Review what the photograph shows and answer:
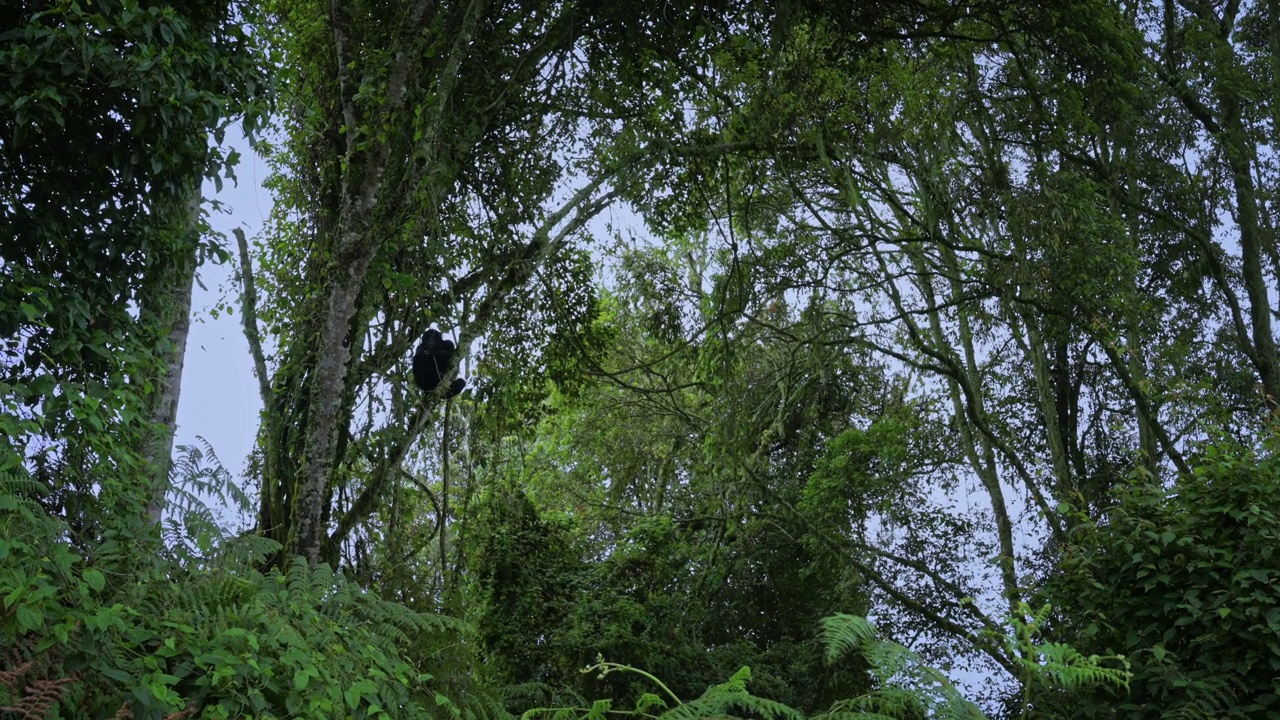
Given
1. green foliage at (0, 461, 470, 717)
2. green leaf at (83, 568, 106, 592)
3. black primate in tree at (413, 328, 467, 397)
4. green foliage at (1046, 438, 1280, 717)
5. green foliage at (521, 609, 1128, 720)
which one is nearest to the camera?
green foliage at (521, 609, 1128, 720)

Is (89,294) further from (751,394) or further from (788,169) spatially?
(751,394)

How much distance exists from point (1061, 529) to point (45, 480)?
7573 mm

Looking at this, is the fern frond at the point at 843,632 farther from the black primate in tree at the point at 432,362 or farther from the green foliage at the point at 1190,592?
the black primate in tree at the point at 432,362

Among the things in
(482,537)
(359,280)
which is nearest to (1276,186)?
(482,537)

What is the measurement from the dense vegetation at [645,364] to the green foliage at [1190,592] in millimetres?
23

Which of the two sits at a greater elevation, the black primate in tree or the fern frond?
the black primate in tree

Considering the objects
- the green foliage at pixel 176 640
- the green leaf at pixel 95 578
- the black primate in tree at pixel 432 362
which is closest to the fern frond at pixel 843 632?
the green foliage at pixel 176 640

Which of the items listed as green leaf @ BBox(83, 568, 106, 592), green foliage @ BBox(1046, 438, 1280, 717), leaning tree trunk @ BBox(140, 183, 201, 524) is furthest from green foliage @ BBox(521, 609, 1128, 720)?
leaning tree trunk @ BBox(140, 183, 201, 524)

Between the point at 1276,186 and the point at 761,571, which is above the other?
the point at 1276,186

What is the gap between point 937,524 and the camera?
1053cm

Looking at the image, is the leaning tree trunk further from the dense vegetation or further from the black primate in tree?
the black primate in tree

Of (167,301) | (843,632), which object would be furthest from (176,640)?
(167,301)

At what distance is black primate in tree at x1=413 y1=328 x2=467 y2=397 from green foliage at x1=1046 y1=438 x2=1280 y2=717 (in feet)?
11.4

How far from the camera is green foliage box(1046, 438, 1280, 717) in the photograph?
4723mm
